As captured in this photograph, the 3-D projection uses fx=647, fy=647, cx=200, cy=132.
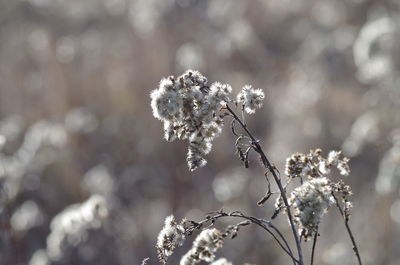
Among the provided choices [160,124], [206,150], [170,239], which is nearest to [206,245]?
[170,239]

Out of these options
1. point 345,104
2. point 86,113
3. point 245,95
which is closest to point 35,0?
point 86,113

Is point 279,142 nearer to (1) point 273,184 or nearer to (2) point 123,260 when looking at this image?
(1) point 273,184

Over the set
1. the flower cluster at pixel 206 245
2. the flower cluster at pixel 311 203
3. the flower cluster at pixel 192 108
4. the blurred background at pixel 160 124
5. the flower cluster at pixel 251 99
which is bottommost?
the flower cluster at pixel 206 245

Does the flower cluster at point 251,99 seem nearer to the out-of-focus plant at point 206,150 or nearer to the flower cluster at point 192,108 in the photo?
the out-of-focus plant at point 206,150

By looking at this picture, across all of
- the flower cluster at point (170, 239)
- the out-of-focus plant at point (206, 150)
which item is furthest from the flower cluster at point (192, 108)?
the flower cluster at point (170, 239)

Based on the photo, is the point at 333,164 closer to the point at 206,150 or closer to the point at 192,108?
the point at 206,150

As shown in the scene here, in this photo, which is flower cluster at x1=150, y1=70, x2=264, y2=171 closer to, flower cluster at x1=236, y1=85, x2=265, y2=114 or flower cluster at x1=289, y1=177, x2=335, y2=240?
flower cluster at x1=236, y1=85, x2=265, y2=114

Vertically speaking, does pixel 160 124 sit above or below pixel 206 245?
above
